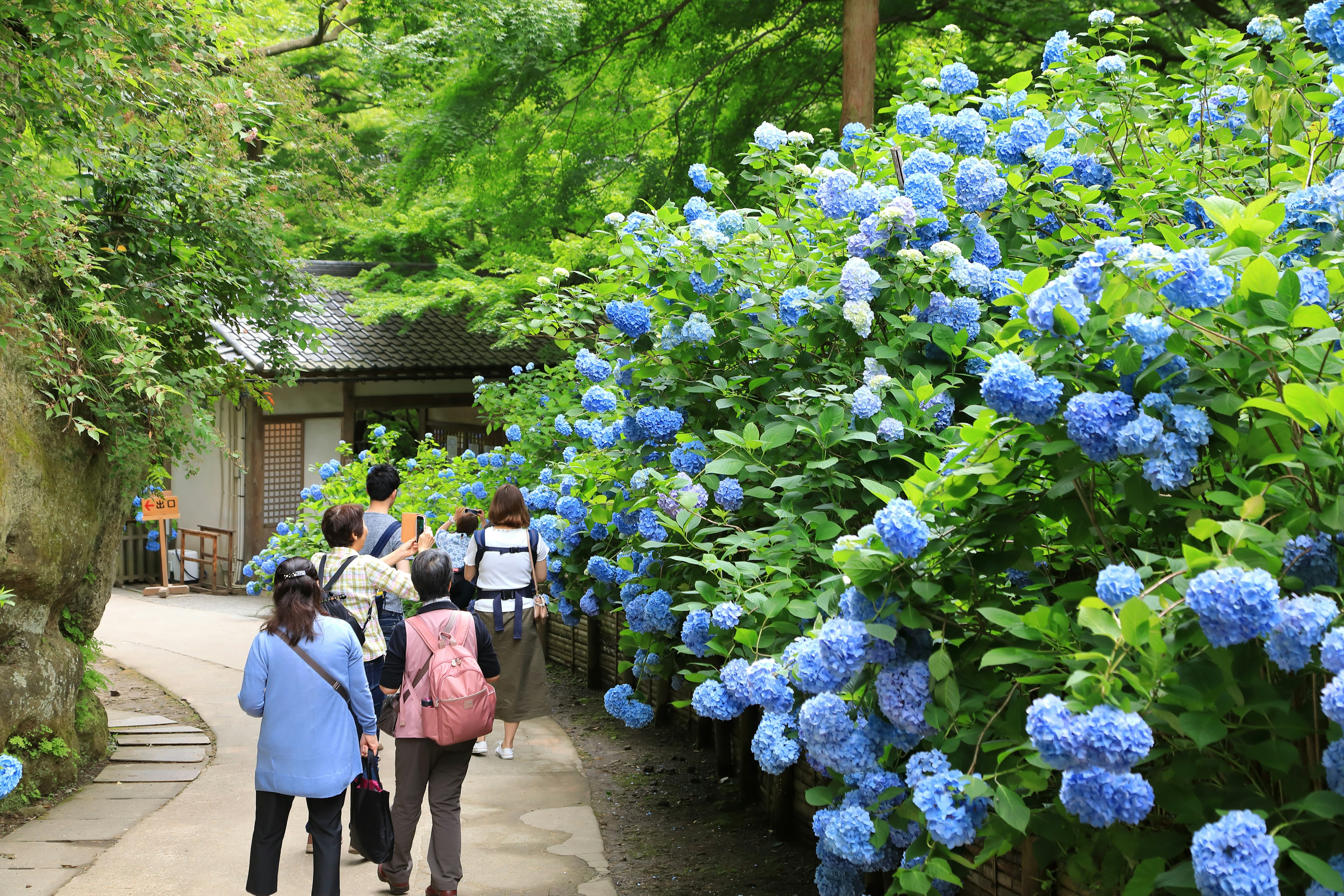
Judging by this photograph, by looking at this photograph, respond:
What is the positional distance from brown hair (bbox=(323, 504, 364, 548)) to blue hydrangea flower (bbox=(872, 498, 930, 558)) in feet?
12.3

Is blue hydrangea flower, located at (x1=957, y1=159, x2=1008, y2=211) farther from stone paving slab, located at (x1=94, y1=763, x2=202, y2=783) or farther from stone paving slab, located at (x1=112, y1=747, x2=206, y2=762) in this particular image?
stone paving slab, located at (x1=112, y1=747, x2=206, y2=762)

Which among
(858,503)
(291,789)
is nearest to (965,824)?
(858,503)

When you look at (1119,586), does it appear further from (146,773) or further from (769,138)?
(146,773)

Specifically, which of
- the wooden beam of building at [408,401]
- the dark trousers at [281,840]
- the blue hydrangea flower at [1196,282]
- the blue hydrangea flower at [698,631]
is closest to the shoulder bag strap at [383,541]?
the dark trousers at [281,840]

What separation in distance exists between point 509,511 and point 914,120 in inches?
140

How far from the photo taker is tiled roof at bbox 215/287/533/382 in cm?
1622

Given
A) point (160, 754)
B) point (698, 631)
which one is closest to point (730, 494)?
point (698, 631)

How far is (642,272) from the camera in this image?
181 inches

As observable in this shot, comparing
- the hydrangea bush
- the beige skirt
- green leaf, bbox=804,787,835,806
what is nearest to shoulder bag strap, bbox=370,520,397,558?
the beige skirt

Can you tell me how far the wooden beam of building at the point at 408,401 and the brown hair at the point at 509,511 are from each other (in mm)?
11047

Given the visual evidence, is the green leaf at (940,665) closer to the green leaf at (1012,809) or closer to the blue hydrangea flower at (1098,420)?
the green leaf at (1012,809)

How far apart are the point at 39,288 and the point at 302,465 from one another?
1117cm

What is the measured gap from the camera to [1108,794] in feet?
6.22

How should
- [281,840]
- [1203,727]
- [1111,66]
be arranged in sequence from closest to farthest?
[1203,727]
[1111,66]
[281,840]
